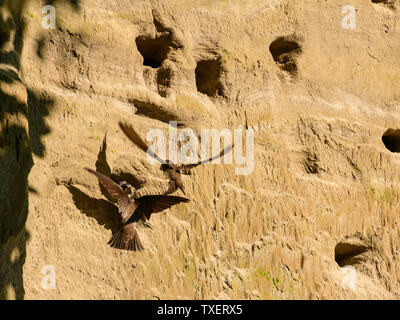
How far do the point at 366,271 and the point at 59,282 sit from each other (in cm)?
198

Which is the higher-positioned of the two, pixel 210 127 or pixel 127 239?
pixel 210 127

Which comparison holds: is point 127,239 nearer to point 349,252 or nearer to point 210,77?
point 210,77

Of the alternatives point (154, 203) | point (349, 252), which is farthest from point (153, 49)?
point (349, 252)

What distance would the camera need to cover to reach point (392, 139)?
481 centimetres

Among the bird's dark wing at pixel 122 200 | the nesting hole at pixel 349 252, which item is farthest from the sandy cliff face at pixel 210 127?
the bird's dark wing at pixel 122 200

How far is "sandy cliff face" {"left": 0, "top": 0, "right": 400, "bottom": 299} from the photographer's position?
3.42m

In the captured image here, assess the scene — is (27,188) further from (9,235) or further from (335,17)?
(335,17)

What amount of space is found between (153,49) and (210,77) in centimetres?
37

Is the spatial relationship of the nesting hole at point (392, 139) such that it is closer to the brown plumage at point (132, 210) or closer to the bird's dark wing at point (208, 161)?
the bird's dark wing at point (208, 161)

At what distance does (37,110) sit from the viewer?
350 cm

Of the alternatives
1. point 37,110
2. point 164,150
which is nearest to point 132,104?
point 164,150

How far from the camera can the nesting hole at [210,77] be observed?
13.6ft

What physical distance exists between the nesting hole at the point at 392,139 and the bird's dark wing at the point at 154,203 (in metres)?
1.87

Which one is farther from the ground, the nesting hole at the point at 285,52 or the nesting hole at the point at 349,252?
the nesting hole at the point at 285,52
